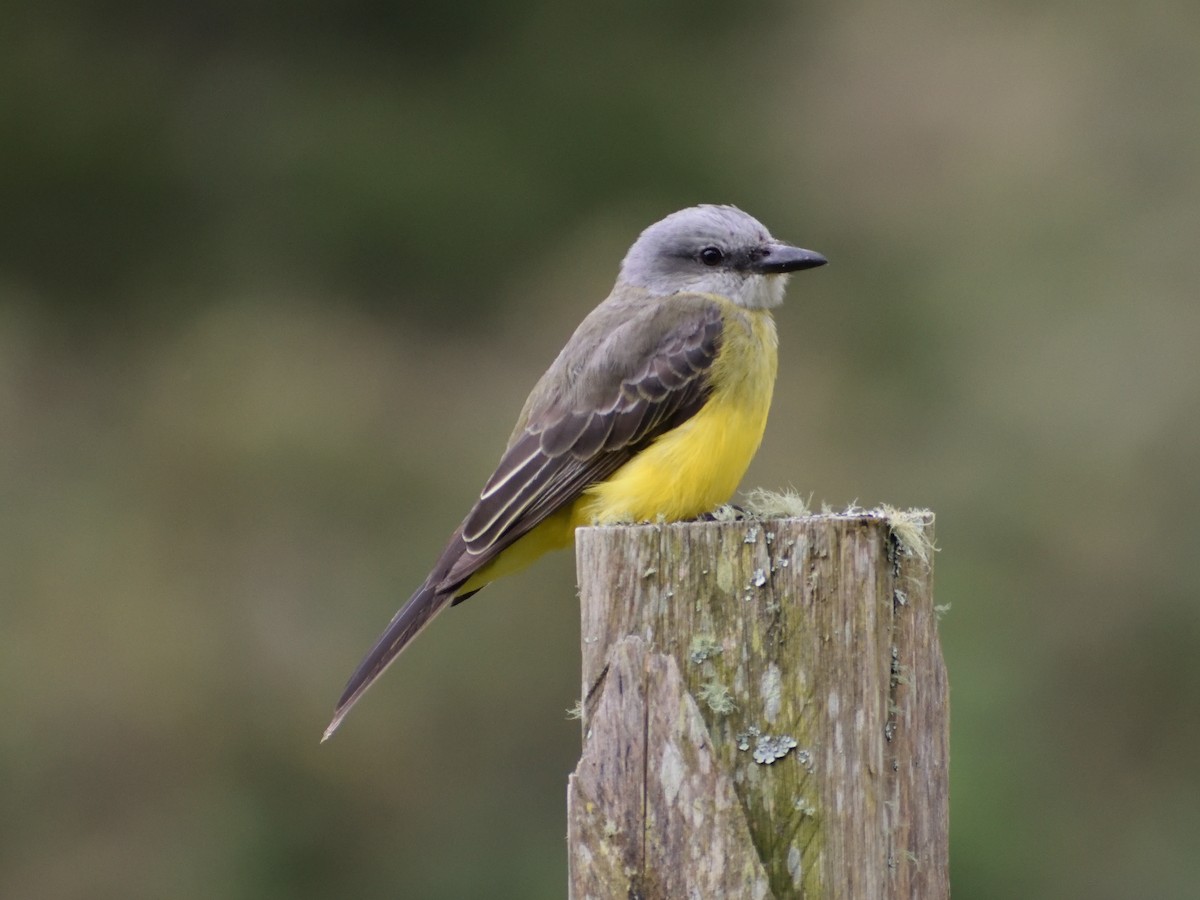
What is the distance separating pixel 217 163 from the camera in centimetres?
1088

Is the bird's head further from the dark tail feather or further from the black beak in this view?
the dark tail feather

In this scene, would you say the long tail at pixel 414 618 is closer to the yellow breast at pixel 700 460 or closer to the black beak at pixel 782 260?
the yellow breast at pixel 700 460

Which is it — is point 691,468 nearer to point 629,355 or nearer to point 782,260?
point 629,355

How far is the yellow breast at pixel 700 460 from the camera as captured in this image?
4.95m

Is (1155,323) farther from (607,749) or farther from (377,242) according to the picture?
(607,749)

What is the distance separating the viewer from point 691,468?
196 inches

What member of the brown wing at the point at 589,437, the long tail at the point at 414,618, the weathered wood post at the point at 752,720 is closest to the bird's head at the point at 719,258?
the brown wing at the point at 589,437

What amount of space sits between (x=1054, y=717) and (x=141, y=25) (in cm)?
714

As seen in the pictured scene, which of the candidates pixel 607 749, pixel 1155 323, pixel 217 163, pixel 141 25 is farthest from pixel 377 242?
pixel 607 749

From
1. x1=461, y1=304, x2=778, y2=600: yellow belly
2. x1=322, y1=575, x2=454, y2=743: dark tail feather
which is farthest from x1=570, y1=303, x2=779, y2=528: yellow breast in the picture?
x1=322, y1=575, x2=454, y2=743: dark tail feather

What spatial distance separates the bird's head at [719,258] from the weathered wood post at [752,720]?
249 cm

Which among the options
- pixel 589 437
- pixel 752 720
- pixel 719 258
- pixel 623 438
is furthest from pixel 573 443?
pixel 752 720

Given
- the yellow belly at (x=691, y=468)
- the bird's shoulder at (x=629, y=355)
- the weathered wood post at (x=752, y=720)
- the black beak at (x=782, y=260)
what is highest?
the black beak at (x=782, y=260)

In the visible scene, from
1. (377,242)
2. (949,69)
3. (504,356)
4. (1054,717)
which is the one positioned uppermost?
(949,69)
